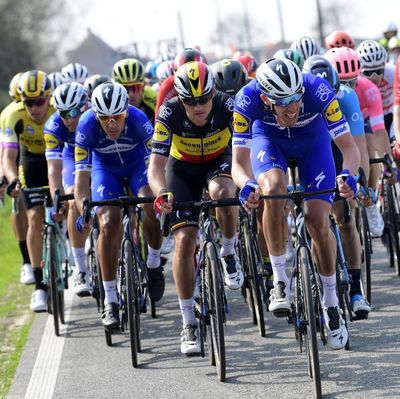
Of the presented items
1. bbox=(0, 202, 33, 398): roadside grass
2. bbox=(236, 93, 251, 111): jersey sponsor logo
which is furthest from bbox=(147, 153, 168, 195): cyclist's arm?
bbox=(0, 202, 33, 398): roadside grass

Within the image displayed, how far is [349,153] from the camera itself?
283 inches

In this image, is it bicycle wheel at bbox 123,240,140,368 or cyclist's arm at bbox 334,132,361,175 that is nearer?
cyclist's arm at bbox 334,132,361,175

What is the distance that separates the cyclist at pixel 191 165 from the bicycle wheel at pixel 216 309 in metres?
0.33

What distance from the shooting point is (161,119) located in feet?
26.1

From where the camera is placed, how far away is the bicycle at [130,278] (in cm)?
780

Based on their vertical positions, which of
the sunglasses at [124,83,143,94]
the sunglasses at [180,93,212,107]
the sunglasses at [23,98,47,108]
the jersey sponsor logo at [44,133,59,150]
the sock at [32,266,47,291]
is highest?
the sunglasses at [124,83,143,94]

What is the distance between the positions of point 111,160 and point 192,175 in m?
0.98

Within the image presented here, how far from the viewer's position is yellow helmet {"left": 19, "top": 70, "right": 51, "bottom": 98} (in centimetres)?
1055

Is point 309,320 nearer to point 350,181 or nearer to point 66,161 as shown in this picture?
point 350,181

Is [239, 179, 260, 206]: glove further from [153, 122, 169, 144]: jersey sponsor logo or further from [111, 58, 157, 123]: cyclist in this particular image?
[111, 58, 157, 123]: cyclist

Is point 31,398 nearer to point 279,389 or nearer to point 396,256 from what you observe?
point 279,389

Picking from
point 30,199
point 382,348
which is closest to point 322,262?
point 382,348

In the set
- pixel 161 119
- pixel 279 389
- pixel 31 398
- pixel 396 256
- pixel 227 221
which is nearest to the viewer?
pixel 279 389

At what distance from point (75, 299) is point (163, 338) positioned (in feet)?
9.26
